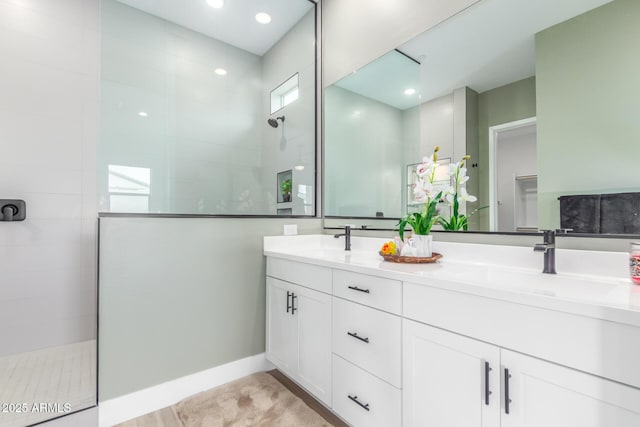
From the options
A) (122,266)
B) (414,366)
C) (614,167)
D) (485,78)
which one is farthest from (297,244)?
(614,167)

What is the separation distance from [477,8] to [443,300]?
Result: 1.43 metres

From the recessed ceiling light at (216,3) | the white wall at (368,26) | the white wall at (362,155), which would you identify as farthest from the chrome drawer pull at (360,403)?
the recessed ceiling light at (216,3)

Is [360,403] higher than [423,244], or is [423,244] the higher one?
[423,244]

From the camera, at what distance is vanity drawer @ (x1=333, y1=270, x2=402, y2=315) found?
3.85 feet

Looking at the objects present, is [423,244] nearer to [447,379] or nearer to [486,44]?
[447,379]

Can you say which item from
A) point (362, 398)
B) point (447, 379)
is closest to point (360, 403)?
point (362, 398)

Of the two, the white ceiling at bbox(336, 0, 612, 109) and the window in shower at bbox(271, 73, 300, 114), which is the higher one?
the window in shower at bbox(271, 73, 300, 114)

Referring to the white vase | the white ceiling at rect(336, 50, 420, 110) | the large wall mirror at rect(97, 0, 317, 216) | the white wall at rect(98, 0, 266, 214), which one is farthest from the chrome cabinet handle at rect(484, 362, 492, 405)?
the white wall at rect(98, 0, 266, 214)

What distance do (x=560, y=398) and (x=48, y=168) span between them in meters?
3.13

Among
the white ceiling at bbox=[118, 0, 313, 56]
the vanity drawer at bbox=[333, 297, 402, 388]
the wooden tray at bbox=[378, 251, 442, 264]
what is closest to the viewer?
the vanity drawer at bbox=[333, 297, 402, 388]

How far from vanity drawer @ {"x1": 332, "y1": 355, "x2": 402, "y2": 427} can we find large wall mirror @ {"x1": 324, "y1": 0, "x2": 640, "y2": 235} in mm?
865

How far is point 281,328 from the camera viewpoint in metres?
1.88

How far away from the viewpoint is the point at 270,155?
2594 millimetres

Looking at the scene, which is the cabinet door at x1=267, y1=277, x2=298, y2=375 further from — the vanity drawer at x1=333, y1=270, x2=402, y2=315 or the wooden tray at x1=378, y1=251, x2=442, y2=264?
the wooden tray at x1=378, y1=251, x2=442, y2=264
